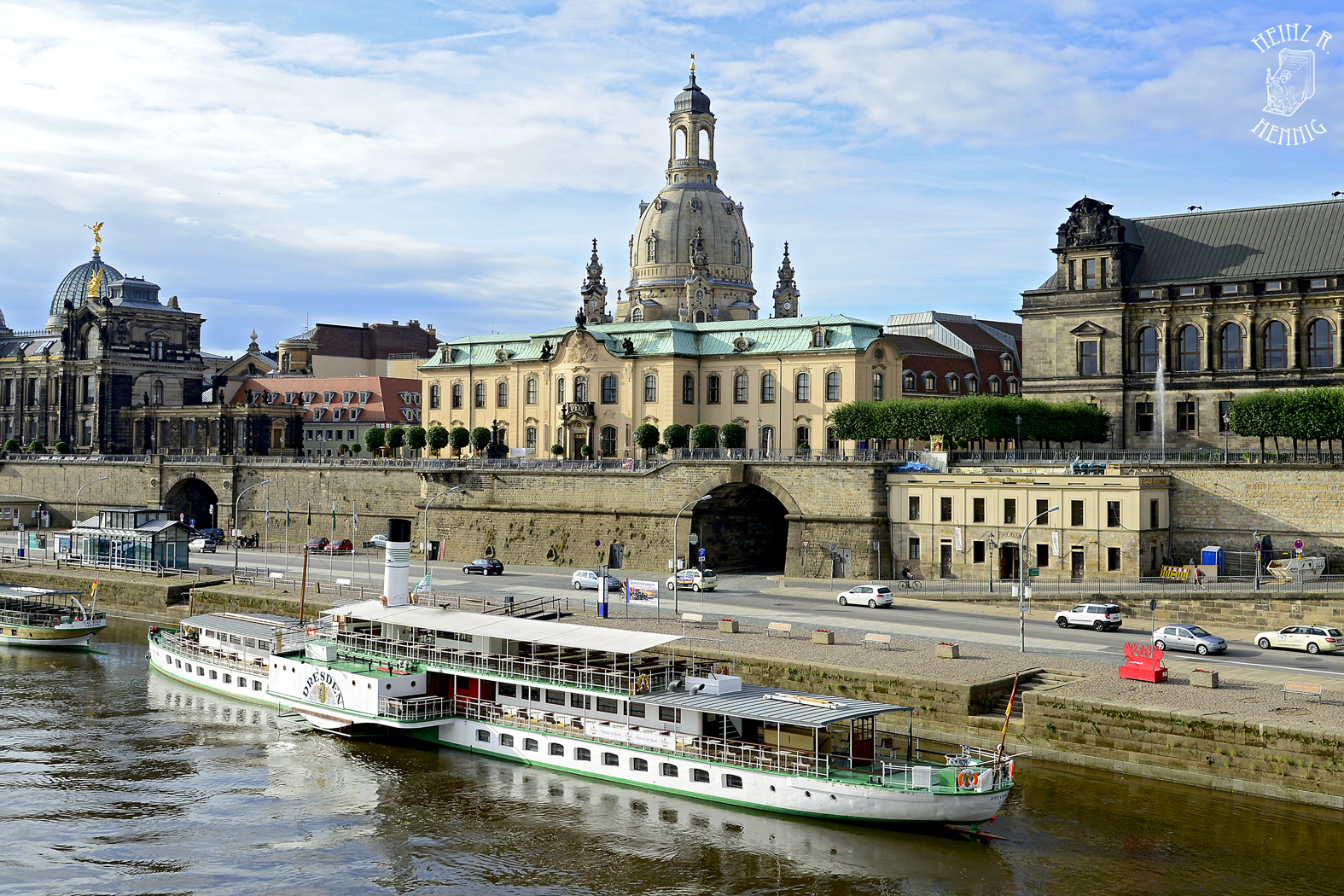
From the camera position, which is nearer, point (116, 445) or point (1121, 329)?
point (1121, 329)

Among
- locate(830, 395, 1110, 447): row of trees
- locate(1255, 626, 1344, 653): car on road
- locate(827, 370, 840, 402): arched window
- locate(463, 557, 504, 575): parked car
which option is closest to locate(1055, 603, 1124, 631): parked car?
locate(1255, 626, 1344, 653): car on road

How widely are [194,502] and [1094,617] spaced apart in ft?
282

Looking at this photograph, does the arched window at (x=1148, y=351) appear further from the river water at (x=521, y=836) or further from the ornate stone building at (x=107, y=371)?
the ornate stone building at (x=107, y=371)

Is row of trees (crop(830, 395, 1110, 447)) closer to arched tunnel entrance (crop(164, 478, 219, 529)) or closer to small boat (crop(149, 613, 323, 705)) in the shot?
small boat (crop(149, 613, 323, 705))

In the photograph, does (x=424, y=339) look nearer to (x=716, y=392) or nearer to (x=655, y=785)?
(x=716, y=392)

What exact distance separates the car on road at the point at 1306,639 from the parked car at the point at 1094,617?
5.57m

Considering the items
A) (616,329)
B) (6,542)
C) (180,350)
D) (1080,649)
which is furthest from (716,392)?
(180,350)

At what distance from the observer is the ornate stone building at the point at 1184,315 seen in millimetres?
72500

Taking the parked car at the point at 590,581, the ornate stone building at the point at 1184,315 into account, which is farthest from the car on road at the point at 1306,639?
the parked car at the point at 590,581

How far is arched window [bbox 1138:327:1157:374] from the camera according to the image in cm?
7731

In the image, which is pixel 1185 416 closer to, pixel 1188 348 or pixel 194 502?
pixel 1188 348

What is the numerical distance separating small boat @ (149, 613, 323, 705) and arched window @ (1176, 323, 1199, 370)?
173 feet

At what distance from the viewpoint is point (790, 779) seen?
3506 cm

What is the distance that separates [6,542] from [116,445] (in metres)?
31.8
